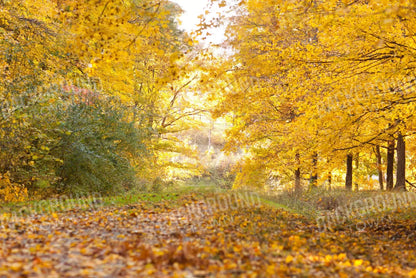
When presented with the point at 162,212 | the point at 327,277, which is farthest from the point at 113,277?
the point at 162,212

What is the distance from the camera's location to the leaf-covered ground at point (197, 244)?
11.8 feet

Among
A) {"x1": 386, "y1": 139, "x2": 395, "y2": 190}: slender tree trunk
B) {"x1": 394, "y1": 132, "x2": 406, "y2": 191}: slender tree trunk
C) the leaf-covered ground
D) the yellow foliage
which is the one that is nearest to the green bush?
the yellow foliage

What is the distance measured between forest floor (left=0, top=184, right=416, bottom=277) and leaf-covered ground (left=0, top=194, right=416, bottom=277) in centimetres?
1

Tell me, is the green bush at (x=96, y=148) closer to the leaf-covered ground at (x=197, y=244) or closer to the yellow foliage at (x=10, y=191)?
the yellow foliage at (x=10, y=191)

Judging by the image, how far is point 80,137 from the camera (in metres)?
9.38

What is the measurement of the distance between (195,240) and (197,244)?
277 mm

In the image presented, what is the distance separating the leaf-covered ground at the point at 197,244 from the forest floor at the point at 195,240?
0.01 m

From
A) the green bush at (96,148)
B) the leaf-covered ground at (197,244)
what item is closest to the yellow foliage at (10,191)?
the green bush at (96,148)

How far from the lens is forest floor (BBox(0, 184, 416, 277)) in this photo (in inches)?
142

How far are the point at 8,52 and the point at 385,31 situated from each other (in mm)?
8320

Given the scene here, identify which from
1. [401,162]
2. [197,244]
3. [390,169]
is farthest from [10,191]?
[390,169]

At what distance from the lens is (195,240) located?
5020mm

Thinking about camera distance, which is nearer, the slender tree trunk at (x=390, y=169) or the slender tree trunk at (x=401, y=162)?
the slender tree trunk at (x=401, y=162)

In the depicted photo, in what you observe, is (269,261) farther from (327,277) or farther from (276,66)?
(276,66)
